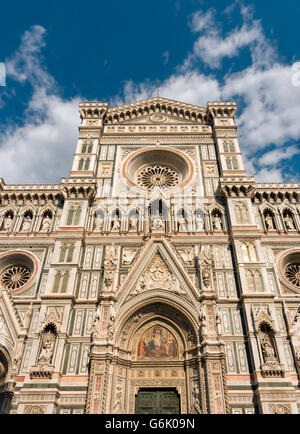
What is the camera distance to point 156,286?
53.5 feet

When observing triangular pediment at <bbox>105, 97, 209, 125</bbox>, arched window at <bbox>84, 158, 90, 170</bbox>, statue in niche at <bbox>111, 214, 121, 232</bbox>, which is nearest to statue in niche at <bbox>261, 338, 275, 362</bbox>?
statue in niche at <bbox>111, 214, 121, 232</bbox>

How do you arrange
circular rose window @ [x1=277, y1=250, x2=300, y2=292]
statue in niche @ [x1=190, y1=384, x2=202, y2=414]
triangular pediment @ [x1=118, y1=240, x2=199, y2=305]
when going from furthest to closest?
circular rose window @ [x1=277, y1=250, x2=300, y2=292] < triangular pediment @ [x1=118, y1=240, x2=199, y2=305] < statue in niche @ [x1=190, y1=384, x2=202, y2=414]

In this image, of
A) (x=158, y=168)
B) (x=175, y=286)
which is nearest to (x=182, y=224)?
(x=175, y=286)

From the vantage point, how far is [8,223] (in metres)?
19.3

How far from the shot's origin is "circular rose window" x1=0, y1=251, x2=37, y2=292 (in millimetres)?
17500

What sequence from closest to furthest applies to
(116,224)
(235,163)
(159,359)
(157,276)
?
(159,359) < (157,276) < (116,224) < (235,163)

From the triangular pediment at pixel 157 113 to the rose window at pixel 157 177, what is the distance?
3.93 m

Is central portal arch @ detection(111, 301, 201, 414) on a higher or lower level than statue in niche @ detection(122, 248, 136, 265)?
lower

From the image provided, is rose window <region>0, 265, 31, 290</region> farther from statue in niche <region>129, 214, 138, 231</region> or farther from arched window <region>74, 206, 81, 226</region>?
statue in niche <region>129, 214, 138, 231</region>

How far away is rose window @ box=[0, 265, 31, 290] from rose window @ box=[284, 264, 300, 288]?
13.1 meters

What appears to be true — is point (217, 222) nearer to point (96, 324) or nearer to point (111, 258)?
point (111, 258)

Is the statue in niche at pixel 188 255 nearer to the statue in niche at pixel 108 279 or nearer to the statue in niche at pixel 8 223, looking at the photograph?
the statue in niche at pixel 108 279

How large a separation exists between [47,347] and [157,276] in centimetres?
576
